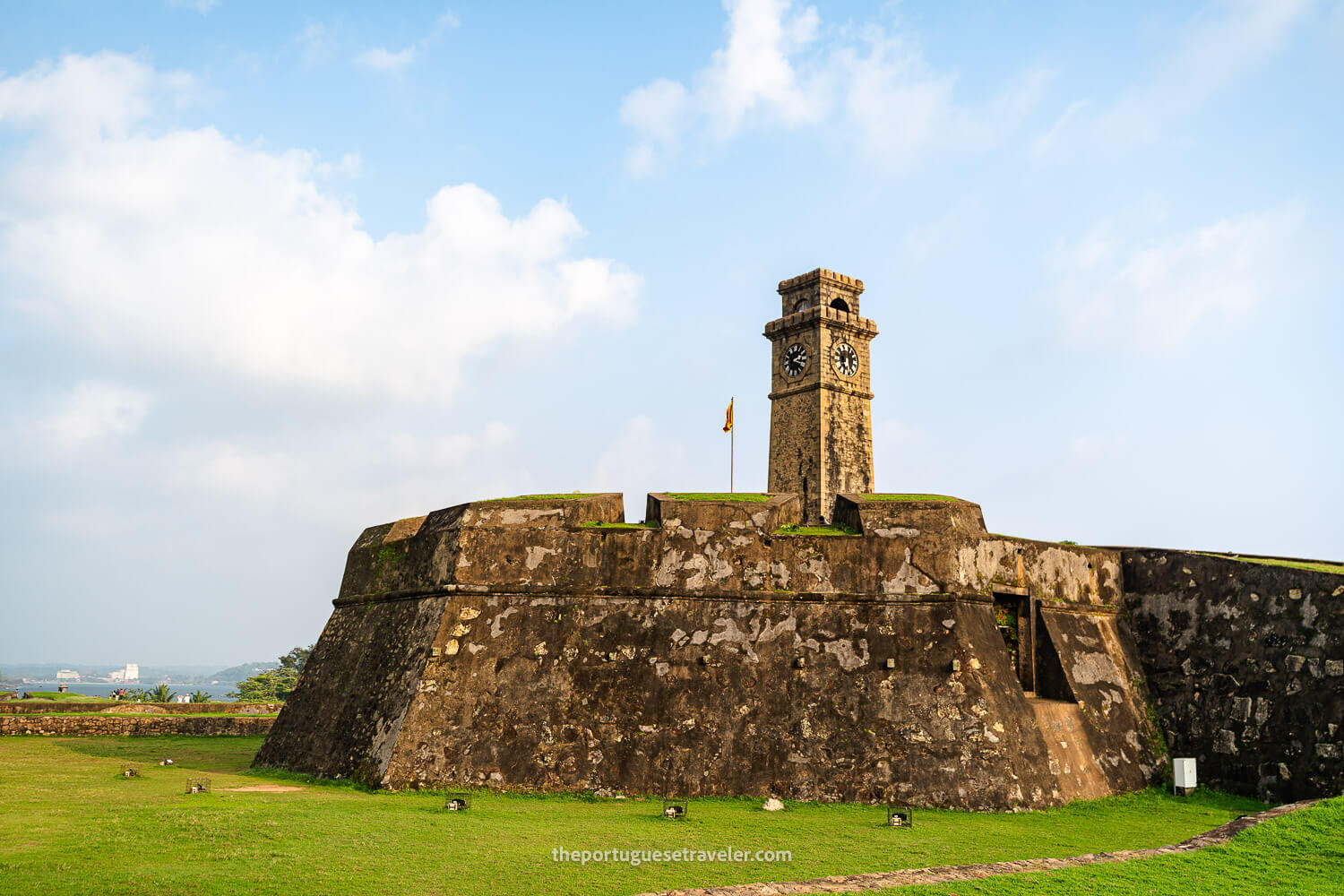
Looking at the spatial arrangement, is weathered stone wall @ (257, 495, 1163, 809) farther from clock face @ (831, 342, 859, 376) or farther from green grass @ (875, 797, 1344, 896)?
clock face @ (831, 342, 859, 376)

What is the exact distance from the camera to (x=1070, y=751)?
13742 millimetres

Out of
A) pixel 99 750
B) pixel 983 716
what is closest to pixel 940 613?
pixel 983 716

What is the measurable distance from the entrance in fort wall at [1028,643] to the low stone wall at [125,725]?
19.3 metres

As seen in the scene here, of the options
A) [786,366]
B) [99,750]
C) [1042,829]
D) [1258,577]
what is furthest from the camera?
[786,366]

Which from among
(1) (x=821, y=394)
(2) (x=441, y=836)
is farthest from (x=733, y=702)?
(1) (x=821, y=394)

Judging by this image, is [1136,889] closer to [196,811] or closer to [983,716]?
[983,716]

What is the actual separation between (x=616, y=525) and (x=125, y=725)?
16291 mm

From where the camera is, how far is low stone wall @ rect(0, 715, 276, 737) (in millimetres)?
21875

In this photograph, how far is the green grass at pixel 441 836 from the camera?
7.83 metres

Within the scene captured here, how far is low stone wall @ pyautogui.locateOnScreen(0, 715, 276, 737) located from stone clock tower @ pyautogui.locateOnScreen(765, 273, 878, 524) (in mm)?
27136

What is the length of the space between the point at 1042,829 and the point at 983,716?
198cm

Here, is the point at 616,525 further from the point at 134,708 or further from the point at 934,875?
the point at 134,708

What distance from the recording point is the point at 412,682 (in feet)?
44.0

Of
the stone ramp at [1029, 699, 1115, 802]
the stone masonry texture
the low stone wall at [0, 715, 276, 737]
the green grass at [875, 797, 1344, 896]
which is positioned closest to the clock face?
the stone masonry texture
